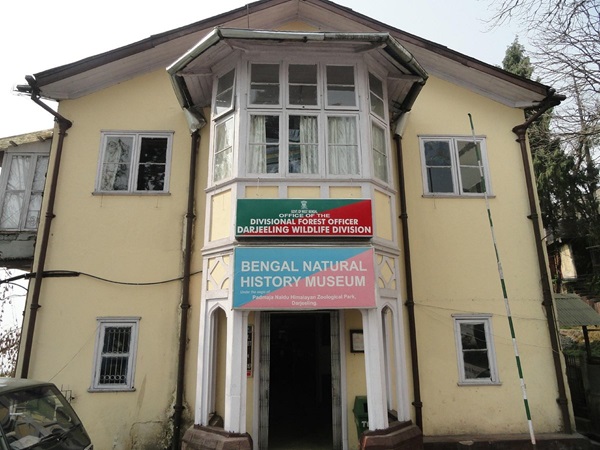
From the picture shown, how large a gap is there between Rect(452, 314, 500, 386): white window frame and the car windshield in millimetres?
6717

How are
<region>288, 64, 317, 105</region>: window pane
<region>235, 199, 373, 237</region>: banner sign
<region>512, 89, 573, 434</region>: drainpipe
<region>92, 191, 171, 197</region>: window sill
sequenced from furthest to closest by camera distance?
<region>92, 191, 171, 197</region>: window sill
<region>512, 89, 573, 434</region>: drainpipe
<region>288, 64, 317, 105</region>: window pane
<region>235, 199, 373, 237</region>: banner sign

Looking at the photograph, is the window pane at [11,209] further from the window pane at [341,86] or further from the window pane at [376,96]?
the window pane at [376,96]

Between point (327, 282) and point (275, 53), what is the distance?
4.56 m

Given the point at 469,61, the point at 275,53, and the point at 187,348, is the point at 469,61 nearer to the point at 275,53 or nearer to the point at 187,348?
the point at 275,53

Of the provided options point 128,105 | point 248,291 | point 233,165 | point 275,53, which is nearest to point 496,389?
point 248,291

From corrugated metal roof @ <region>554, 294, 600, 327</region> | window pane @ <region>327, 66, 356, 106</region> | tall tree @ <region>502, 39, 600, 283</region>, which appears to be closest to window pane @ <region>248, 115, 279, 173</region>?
window pane @ <region>327, 66, 356, 106</region>

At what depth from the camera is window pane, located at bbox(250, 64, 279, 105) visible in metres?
7.34

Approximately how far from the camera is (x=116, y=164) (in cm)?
831

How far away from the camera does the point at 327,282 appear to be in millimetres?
6180

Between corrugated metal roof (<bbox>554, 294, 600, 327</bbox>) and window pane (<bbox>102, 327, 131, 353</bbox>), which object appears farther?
corrugated metal roof (<bbox>554, 294, 600, 327</bbox>)

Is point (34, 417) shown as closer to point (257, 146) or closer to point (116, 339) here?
point (116, 339)

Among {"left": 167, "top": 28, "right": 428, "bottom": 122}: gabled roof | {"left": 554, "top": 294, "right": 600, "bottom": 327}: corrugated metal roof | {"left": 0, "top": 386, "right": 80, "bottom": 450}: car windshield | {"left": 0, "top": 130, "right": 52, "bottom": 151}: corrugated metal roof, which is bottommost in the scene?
{"left": 0, "top": 386, "right": 80, "bottom": 450}: car windshield

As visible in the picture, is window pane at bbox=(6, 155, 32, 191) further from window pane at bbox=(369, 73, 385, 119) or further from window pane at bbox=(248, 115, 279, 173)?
window pane at bbox=(369, 73, 385, 119)

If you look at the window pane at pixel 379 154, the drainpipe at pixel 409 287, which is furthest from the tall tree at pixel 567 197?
the window pane at pixel 379 154
